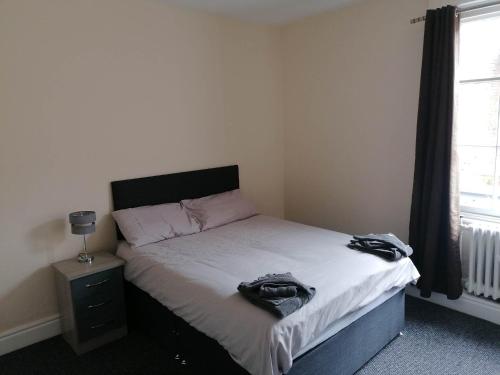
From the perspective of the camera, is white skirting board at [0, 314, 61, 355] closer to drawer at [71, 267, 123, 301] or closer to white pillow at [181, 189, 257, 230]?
drawer at [71, 267, 123, 301]

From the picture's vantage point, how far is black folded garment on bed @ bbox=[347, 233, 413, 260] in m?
2.50

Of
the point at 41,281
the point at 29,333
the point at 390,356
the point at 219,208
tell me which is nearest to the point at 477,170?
the point at 390,356

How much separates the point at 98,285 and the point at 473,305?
270 cm

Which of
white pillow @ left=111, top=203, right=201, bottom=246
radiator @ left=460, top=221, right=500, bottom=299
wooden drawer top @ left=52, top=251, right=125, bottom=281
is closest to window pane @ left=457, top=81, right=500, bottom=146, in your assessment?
radiator @ left=460, top=221, right=500, bottom=299

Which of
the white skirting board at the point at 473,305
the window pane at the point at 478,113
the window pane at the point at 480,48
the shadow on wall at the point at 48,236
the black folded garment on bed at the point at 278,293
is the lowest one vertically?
the white skirting board at the point at 473,305

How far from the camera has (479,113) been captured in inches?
110

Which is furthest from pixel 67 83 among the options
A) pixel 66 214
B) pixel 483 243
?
pixel 483 243

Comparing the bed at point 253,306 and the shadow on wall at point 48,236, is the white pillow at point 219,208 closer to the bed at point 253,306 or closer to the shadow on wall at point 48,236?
the bed at point 253,306

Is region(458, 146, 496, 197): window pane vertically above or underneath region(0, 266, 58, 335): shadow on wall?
above

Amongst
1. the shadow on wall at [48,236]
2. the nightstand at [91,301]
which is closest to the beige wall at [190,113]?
the shadow on wall at [48,236]

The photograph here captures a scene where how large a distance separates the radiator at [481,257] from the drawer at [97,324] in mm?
2537

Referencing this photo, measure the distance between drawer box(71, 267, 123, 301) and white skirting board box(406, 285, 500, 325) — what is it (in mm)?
2405

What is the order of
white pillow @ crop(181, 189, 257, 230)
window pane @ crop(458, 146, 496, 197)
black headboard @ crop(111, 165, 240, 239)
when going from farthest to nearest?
white pillow @ crop(181, 189, 257, 230)
black headboard @ crop(111, 165, 240, 239)
window pane @ crop(458, 146, 496, 197)

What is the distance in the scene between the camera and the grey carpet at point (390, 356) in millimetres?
2320
